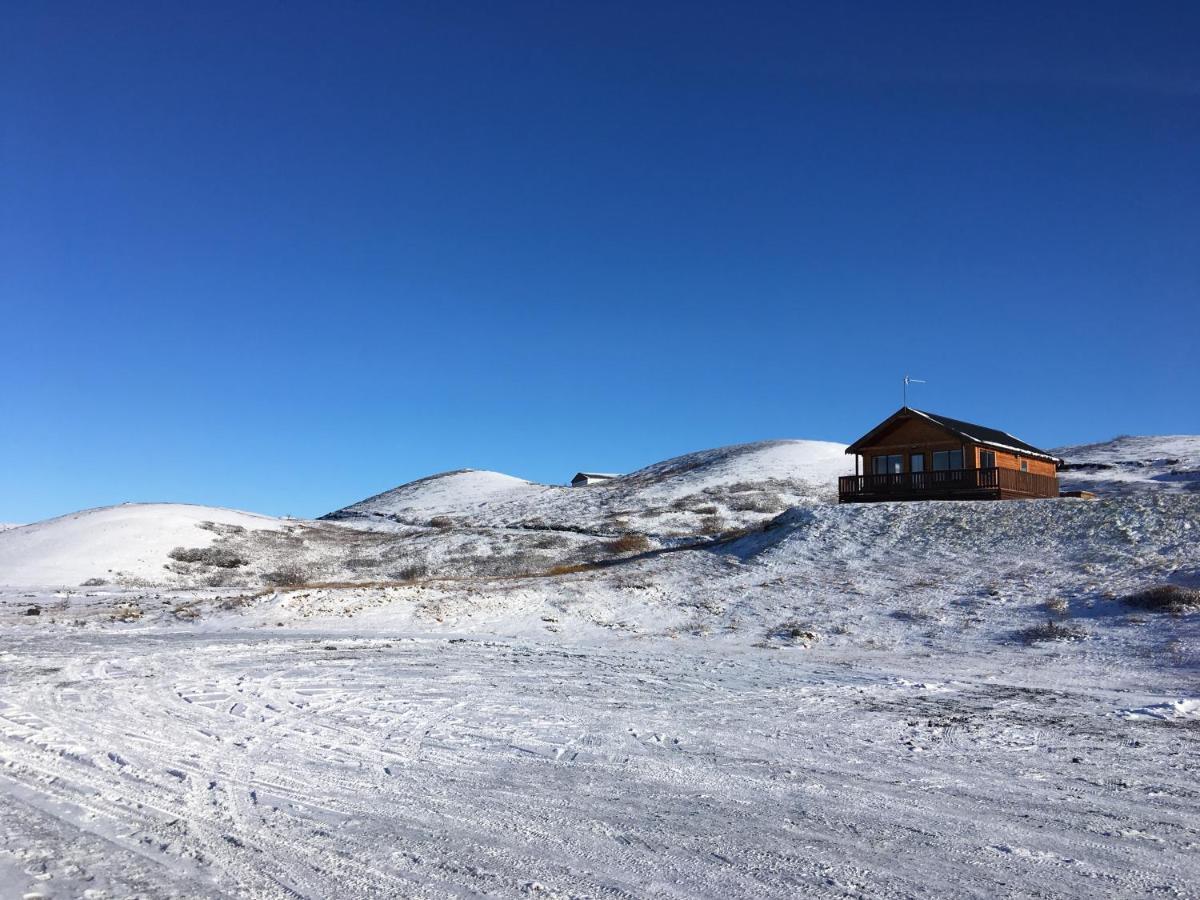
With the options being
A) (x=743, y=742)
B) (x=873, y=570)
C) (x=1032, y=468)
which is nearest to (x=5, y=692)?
(x=743, y=742)

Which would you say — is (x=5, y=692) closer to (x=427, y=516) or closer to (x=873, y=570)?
(x=873, y=570)

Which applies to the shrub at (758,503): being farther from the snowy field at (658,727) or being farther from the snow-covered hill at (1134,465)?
the snowy field at (658,727)

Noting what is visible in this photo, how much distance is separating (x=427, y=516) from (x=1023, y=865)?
A: 261 ft

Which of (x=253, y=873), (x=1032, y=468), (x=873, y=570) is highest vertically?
(x=1032, y=468)

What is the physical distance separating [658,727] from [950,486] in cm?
3380

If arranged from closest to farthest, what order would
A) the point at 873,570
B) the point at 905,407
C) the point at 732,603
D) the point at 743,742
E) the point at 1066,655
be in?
the point at 743,742 < the point at 1066,655 < the point at 732,603 < the point at 873,570 < the point at 905,407

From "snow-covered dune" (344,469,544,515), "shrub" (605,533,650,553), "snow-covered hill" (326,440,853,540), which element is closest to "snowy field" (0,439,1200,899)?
"shrub" (605,533,650,553)

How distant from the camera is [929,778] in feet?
32.2

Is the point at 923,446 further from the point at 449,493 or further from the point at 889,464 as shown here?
the point at 449,493

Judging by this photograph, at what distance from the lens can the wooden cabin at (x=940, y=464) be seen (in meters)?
42.2

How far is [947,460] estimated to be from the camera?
46.5 meters

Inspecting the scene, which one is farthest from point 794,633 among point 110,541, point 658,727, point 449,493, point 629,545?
point 449,493

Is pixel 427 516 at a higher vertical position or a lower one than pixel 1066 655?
higher

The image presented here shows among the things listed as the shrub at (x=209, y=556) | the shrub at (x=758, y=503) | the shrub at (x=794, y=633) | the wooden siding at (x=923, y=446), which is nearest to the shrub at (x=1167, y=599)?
the shrub at (x=794, y=633)
